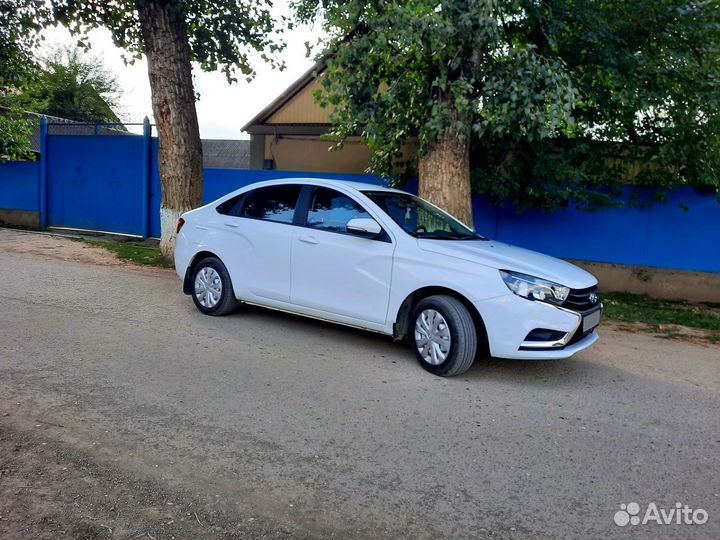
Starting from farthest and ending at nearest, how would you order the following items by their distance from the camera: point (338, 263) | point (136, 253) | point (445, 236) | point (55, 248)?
point (55, 248) → point (136, 253) → point (445, 236) → point (338, 263)

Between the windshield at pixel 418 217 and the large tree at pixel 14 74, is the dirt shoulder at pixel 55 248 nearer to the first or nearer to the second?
the large tree at pixel 14 74

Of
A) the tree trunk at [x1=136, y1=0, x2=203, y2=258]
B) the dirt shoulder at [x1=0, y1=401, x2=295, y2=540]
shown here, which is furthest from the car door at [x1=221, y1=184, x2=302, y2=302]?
the tree trunk at [x1=136, y1=0, x2=203, y2=258]

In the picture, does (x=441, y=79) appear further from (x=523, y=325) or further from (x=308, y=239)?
(x=523, y=325)

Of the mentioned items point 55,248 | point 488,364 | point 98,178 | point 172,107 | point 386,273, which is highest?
point 172,107

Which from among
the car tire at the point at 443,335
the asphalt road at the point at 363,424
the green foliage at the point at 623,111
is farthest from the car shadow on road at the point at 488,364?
the green foliage at the point at 623,111

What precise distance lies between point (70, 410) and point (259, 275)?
2.86 meters

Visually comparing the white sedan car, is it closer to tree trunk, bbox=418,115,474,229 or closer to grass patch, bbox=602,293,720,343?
tree trunk, bbox=418,115,474,229

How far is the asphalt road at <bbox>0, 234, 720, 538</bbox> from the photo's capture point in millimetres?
3473

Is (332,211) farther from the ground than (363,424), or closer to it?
farther from the ground

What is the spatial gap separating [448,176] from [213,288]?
12.2 ft

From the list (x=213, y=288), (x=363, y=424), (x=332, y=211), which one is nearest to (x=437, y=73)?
(x=332, y=211)

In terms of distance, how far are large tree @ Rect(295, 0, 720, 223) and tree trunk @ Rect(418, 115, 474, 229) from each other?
15 millimetres

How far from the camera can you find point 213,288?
7.54 m

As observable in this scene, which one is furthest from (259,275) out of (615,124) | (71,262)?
(615,124)
